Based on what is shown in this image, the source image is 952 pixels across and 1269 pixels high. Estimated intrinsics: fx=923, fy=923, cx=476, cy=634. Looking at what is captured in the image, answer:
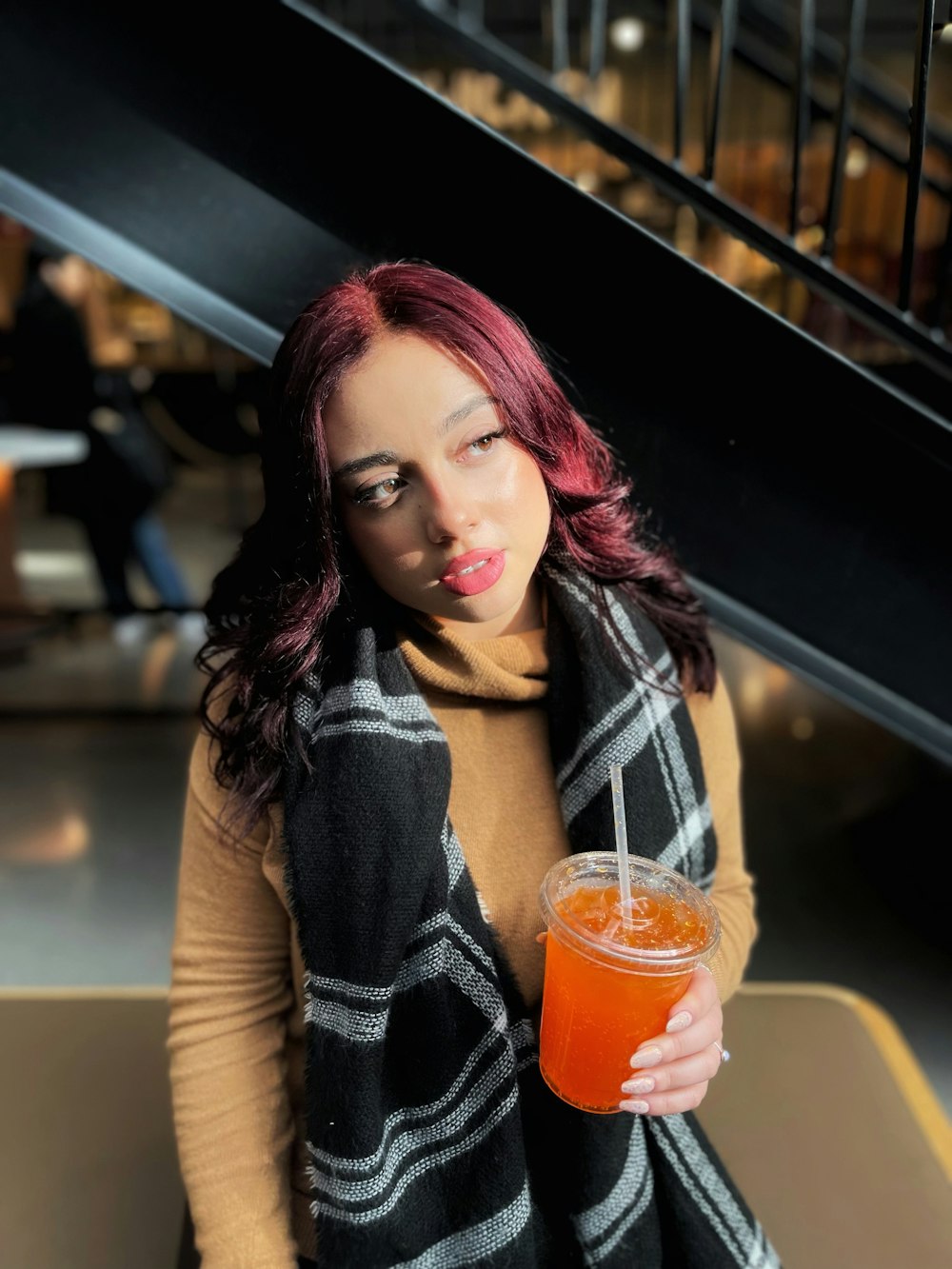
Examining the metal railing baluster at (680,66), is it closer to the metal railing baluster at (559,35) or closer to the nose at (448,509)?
the metal railing baluster at (559,35)

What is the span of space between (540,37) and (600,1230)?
771 cm

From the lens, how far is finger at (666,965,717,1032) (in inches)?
31.7

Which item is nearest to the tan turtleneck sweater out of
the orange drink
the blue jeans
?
the orange drink

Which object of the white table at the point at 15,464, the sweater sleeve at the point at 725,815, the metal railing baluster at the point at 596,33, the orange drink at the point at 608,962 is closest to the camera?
the orange drink at the point at 608,962

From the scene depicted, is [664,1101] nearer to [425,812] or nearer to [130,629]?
[425,812]

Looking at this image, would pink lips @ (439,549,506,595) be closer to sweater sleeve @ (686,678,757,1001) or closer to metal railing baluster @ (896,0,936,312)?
sweater sleeve @ (686,678,757,1001)

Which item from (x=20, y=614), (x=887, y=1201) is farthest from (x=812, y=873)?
(x=20, y=614)

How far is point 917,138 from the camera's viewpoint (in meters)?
1.17

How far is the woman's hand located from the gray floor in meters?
0.64

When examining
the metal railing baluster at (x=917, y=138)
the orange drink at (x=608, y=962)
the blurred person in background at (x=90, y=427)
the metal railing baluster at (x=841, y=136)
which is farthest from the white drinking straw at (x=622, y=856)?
the blurred person in background at (x=90, y=427)

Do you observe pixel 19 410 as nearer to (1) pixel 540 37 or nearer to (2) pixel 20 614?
(2) pixel 20 614

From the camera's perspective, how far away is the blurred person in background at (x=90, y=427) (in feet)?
12.9

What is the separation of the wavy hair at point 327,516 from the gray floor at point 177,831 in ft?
2.91

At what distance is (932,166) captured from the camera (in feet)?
18.4
